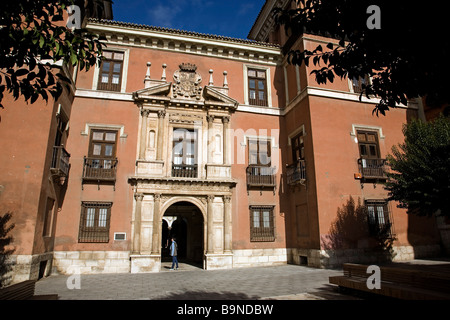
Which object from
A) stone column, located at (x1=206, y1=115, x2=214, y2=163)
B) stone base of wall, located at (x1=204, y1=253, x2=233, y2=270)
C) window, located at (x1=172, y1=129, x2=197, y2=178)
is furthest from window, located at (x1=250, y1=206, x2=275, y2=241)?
window, located at (x1=172, y1=129, x2=197, y2=178)

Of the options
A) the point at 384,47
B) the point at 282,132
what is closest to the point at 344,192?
the point at 282,132

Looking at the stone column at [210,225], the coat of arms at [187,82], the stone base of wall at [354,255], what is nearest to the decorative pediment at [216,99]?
the coat of arms at [187,82]

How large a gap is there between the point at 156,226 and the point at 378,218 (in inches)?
421

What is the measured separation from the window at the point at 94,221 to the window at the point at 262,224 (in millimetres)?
7017

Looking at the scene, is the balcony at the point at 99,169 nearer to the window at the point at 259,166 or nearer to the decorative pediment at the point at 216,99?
the decorative pediment at the point at 216,99

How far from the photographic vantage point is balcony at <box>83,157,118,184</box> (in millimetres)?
→ 13945

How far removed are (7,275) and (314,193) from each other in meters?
12.4

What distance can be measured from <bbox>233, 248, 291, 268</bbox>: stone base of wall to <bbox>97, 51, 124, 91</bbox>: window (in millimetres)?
10626

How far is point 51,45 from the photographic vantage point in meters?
4.84

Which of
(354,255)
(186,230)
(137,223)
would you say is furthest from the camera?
(186,230)

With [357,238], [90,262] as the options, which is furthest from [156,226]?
[357,238]

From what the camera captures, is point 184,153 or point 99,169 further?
point 184,153

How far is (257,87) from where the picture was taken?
58.4 feet

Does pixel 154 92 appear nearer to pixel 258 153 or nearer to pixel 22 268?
pixel 258 153
